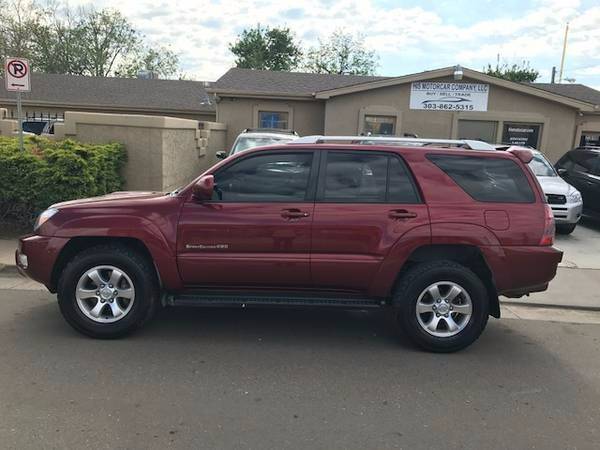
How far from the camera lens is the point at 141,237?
14.3 ft

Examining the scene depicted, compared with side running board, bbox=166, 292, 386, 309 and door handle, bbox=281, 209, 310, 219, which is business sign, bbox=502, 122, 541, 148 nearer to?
side running board, bbox=166, 292, 386, 309

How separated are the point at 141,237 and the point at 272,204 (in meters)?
1.15

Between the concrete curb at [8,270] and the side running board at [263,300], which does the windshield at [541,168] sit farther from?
the concrete curb at [8,270]

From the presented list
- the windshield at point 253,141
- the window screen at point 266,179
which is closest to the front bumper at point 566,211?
the windshield at point 253,141

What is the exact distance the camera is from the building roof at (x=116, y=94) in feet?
71.5

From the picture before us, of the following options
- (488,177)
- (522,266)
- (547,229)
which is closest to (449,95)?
(488,177)

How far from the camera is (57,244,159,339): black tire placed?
14.4 ft

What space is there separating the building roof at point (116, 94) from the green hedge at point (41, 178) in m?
14.0

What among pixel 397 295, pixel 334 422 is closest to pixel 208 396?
pixel 334 422

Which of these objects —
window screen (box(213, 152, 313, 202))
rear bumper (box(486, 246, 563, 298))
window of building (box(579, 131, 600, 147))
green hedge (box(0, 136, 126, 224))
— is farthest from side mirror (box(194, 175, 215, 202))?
window of building (box(579, 131, 600, 147))

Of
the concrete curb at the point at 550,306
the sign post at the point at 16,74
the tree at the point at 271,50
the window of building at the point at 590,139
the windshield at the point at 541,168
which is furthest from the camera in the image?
the tree at the point at 271,50

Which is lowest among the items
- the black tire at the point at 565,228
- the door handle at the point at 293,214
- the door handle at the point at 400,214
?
the black tire at the point at 565,228

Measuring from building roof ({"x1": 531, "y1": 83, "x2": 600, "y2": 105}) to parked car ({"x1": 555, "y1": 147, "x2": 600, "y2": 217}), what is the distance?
7242mm

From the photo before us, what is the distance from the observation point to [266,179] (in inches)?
177
